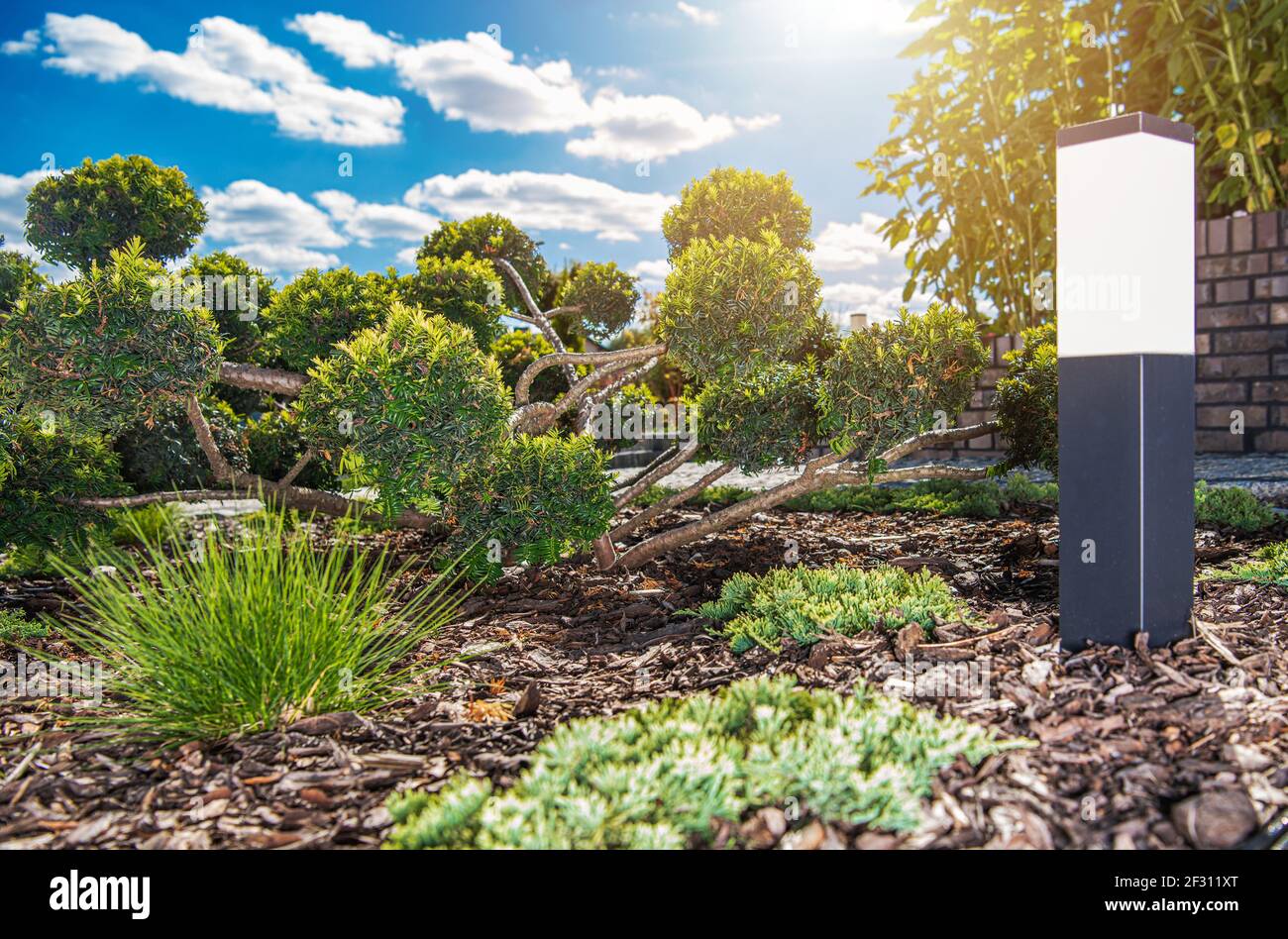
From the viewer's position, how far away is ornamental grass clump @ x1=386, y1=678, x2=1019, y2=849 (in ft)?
6.72

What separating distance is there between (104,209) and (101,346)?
240 cm

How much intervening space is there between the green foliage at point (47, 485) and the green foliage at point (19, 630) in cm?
78

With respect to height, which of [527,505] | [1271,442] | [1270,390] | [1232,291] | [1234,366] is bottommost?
[527,505]

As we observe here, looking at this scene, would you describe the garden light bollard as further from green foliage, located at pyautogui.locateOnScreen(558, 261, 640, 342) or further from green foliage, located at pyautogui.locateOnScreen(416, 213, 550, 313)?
green foliage, located at pyautogui.locateOnScreen(416, 213, 550, 313)

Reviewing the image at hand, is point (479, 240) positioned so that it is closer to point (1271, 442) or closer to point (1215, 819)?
point (1215, 819)

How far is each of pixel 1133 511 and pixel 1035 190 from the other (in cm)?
867

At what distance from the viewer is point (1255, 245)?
832 cm

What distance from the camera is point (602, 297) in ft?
23.5

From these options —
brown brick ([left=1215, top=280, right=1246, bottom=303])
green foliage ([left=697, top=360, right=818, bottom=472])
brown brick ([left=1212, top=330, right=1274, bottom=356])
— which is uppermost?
brown brick ([left=1215, top=280, right=1246, bottom=303])

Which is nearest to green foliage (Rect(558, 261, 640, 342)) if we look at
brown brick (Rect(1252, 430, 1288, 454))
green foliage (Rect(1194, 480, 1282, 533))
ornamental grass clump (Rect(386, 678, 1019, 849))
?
green foliage (Rect(1194, 480, 1282, 533))

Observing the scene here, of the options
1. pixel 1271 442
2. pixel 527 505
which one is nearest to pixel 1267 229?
pixel 1271 442

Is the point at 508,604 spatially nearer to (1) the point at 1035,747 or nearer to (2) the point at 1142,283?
(1) the point at 1035,747

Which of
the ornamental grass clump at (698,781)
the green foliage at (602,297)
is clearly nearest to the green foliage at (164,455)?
the green foliage at (602,297)

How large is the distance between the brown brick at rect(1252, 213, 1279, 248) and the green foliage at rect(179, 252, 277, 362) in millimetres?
8238
